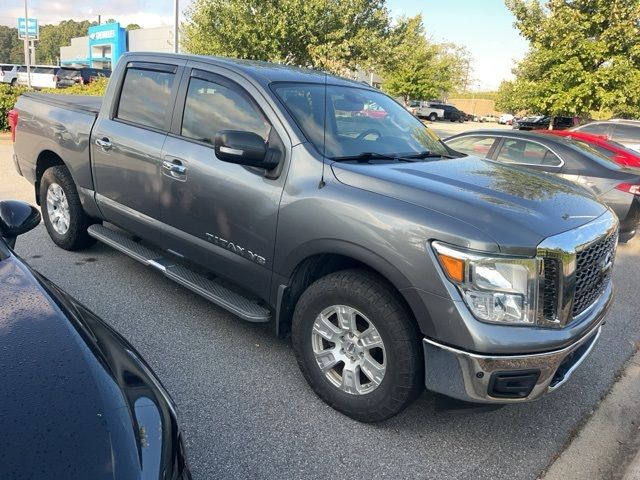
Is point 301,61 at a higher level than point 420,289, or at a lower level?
higher

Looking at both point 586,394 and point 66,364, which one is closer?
point 66,364

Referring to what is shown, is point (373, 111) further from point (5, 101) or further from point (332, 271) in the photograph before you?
point (5, 101)

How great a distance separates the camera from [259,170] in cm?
323

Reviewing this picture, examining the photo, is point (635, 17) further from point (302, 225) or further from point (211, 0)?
point (302, 225)

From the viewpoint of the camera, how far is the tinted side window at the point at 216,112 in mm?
3408

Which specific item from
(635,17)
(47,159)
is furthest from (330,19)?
(47,159)

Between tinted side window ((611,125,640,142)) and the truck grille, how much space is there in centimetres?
1199

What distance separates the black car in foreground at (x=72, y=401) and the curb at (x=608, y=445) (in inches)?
81.9

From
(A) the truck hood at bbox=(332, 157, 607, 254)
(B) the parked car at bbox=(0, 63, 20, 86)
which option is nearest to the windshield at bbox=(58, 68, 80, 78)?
(B) the parked car at bbox=(0, 63, 20, 86)

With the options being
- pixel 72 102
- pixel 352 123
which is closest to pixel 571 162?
pixel 352 123

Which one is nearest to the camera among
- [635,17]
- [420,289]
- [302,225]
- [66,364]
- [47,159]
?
[66,364]

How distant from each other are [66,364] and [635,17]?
1646 cm

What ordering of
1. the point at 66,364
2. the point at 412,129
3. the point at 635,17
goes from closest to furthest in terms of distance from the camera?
the point at 66,364 → the point at 412,129 → the point at 635,17

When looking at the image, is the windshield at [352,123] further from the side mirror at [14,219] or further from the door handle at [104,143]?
the door handle at [104,143]
